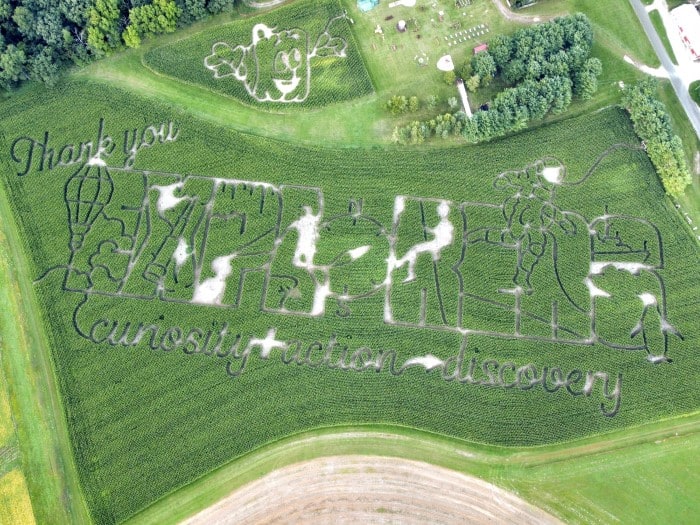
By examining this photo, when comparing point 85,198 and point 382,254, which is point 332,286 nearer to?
point 382,254

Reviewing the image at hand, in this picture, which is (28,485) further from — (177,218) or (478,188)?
(478,188)

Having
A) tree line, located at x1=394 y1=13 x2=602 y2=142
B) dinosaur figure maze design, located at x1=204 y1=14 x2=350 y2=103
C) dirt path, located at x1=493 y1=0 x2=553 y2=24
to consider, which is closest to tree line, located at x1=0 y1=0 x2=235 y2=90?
dinosaur figure maze design, located at x1=204 y1=14 x2=350 y2=103

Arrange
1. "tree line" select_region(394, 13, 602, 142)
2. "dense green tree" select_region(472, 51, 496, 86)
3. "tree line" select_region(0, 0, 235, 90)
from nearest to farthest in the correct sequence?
"tree line" select_region(394, 13, 602, 142)
"dense green tree" select_region(472, 51, 496, 86)
"tree line" select_region(0, 0, 235, 90)

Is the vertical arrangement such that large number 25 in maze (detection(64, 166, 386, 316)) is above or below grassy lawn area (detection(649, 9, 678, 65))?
below

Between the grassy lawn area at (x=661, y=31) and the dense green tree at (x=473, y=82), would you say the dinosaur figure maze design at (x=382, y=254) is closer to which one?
the dense green tree at (x=473, y=82)

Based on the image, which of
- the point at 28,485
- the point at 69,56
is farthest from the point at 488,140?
the point at 28,485

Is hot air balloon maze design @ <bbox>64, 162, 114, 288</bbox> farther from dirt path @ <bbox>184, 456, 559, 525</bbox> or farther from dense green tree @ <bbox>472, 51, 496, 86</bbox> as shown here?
dense green tree @ <bbox>472, 51, 496, 86</bbox>
